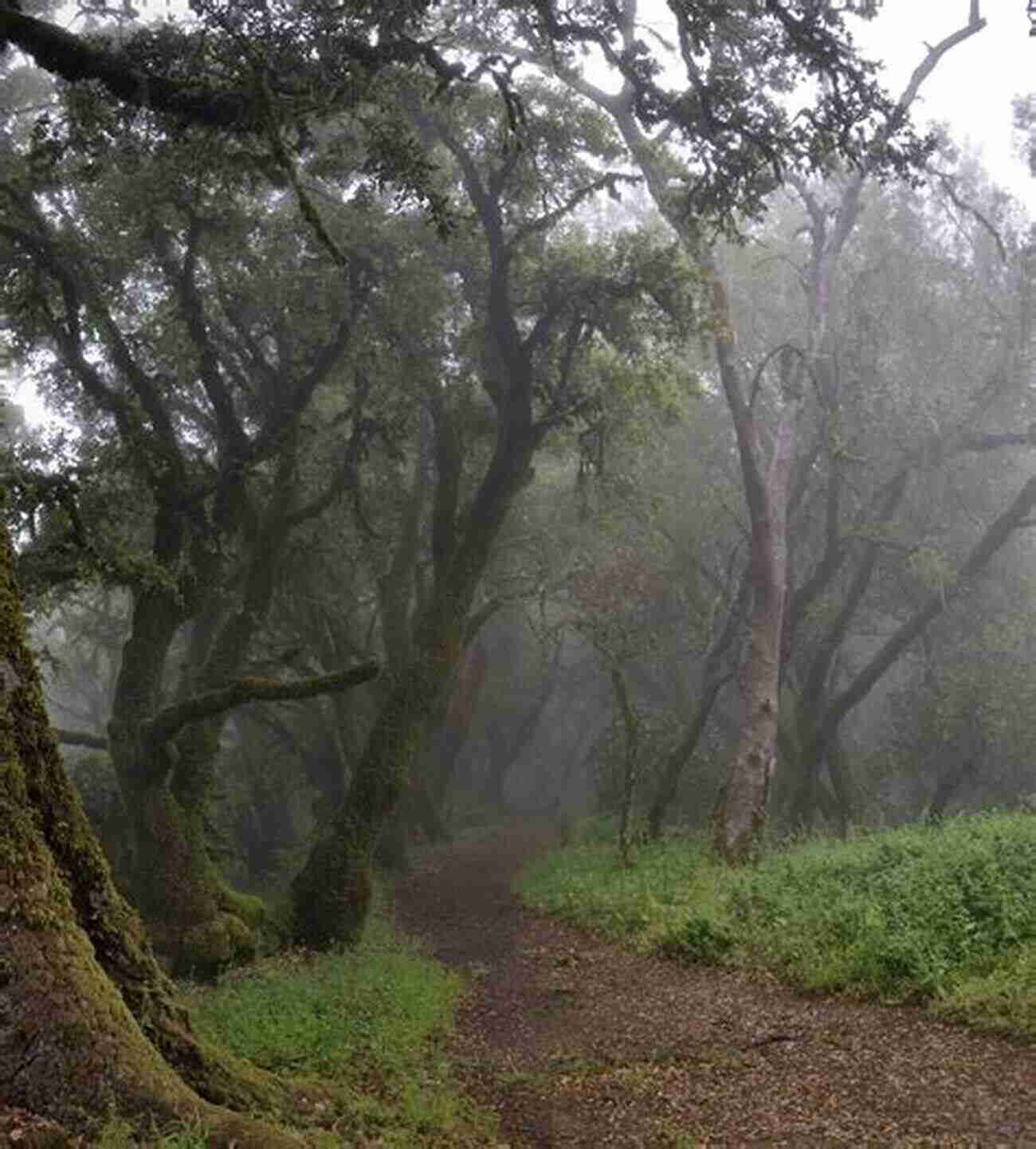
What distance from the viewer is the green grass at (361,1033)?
21.8 ft

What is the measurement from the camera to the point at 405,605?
75.5 ft

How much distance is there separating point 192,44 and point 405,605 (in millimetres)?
14579

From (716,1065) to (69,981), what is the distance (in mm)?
4666

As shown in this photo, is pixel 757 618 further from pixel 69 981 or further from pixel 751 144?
pixel 69 981

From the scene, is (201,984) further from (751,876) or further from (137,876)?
(751,876)

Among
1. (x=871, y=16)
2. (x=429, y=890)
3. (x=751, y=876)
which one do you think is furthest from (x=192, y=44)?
(x=429, y=890)

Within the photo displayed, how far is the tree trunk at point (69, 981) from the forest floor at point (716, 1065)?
221cm

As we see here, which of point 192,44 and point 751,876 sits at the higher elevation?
point 192,44

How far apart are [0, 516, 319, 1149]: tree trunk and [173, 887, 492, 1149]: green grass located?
0.49 m

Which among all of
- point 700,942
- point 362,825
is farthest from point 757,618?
point 700,942

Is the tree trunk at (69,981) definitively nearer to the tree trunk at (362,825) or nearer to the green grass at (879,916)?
the green grass at (879,916)

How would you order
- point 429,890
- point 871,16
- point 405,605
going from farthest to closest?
1. point 405,605
2. point 429,890
3. point 871,16

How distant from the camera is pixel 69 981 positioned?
485 cm

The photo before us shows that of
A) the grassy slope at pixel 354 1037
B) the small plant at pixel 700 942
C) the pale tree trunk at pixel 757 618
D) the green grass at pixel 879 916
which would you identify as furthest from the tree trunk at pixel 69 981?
the pale tree trunk at pixel 757 618
